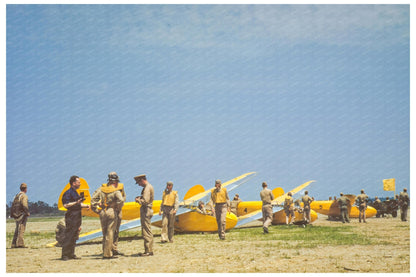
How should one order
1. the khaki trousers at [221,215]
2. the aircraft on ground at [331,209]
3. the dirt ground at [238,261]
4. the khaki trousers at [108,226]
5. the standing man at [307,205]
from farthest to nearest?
1. the aircraft on ground at [331,209]
2. the standing man at [307,205]
3. the khaki trousers at [221,215]
4. the khaki trousers at [108,226]
5. the dirt ground at [238,261]

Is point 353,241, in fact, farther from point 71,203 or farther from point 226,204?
point 71,203

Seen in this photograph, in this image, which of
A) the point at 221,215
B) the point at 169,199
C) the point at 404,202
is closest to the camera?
the point at 169,199

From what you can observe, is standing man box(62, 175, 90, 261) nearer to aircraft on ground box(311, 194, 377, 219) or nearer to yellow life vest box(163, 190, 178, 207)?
yellow life vest box(163, 190, 178, 207)

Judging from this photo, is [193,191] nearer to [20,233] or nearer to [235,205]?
[235,205]

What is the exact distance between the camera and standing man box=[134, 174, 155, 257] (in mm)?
9438

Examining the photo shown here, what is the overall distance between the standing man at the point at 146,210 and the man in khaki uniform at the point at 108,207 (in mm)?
847

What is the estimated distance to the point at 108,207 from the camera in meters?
8.80

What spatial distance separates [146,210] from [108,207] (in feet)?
3.50

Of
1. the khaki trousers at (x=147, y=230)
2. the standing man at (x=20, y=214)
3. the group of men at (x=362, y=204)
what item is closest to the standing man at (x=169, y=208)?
the khaki trousers at (x=147, y=230)

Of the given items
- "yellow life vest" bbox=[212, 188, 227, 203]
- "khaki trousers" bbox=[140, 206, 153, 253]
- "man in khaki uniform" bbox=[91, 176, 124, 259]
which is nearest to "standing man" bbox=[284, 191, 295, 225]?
"yellow life vest" bbox=[212, 188, 227, 203]

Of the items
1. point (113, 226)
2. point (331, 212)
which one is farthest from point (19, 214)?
point (331, 212)

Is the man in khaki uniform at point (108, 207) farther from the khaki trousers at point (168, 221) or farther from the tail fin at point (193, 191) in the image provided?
the tail fin at point (193, 191)

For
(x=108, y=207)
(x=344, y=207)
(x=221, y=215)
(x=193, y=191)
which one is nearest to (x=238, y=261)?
(x=108, y=207)

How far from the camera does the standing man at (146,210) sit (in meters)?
9.44
